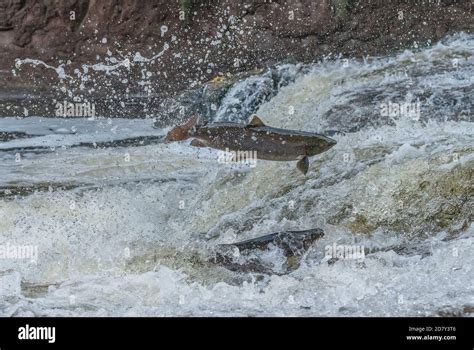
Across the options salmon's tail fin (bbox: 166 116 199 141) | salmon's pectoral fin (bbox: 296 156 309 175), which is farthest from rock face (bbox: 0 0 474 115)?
salmon's pectoral fin (bbox: 296 156 309 175)

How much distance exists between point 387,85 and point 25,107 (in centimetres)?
466

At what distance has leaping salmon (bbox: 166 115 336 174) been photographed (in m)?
6.34

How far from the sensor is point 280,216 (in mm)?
6805

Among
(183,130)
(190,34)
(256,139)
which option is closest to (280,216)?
(256,139)

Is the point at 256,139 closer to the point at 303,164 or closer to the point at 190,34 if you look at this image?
the point at 303,164

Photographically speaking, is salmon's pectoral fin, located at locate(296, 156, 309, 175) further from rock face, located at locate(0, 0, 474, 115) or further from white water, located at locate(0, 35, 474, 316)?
rock face, located at locate(0, 0, 474, 115)

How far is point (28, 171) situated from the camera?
29.5 ft

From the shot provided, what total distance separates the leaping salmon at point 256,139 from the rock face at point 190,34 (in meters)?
5.23

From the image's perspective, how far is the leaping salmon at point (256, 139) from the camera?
250 inches

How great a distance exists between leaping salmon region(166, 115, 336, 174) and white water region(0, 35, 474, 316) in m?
0.49

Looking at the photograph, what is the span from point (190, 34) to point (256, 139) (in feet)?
21.5
